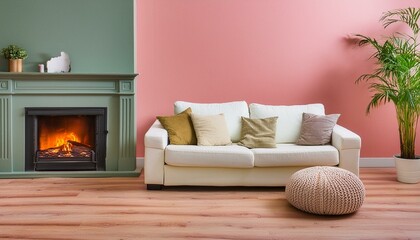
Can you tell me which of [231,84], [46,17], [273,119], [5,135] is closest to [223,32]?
[231,84]

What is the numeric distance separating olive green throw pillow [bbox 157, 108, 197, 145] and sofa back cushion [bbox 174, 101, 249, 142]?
25cm

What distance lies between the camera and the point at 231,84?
5.36 metres

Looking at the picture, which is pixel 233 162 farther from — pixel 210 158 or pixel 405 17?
pixel 405 17

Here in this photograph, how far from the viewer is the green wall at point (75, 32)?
4.89 meters

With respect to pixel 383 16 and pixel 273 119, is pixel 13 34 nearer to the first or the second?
pixel 273 119

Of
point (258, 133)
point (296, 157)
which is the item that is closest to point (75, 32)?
point (258, 133)

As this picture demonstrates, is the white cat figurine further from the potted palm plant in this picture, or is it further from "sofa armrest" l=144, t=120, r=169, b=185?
the potted palm plant

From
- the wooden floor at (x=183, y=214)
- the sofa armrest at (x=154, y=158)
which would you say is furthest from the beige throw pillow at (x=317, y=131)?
the sofa armrest at (x=154, y=158)

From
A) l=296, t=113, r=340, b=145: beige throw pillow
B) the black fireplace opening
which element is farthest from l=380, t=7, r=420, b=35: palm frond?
the black fireplace opening

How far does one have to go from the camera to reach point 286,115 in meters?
4.89

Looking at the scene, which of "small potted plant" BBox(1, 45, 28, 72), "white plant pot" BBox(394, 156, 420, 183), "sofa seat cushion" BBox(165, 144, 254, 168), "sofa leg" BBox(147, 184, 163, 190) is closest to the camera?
"sofa seat cushion" BBox(165, 144, 254, 168)

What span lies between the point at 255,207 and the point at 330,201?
65 centimetres

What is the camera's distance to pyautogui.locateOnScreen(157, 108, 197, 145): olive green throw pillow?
448 cm

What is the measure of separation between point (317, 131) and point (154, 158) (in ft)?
5.62
